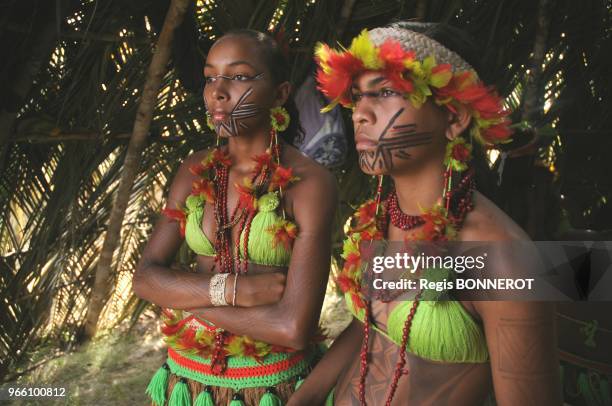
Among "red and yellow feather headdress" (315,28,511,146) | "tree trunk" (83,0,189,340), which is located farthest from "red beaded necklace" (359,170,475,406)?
"tree trunk" (83,0,189,340)

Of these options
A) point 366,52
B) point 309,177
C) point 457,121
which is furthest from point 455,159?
point 309,177

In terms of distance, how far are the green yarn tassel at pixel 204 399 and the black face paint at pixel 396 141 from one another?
39.2 inches

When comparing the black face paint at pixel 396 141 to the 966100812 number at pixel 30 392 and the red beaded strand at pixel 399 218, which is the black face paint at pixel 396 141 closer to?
the red beaded strand at pixel 399 218

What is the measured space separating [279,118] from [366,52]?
29.1 inches

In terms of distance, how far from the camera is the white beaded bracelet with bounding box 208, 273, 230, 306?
2102mm

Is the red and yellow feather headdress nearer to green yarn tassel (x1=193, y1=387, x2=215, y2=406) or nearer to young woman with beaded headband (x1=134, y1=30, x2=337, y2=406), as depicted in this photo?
young woman with beaded headband (x1=134, y1=30, x2=337, y2=406)

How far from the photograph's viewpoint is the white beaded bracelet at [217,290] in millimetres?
2102

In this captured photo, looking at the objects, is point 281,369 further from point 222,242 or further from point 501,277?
point 501,277

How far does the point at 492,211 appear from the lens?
4.99ft

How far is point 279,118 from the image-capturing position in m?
2.23

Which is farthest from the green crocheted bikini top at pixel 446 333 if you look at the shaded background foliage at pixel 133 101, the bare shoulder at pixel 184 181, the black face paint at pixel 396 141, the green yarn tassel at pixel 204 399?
the shaded background foliage at pixel 133 101

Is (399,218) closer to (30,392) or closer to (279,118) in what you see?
(279,118)

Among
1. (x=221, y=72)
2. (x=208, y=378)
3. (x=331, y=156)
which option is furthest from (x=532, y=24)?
(x=208, y=378)

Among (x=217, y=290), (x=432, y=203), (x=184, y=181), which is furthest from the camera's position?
(x=184, y=181)
